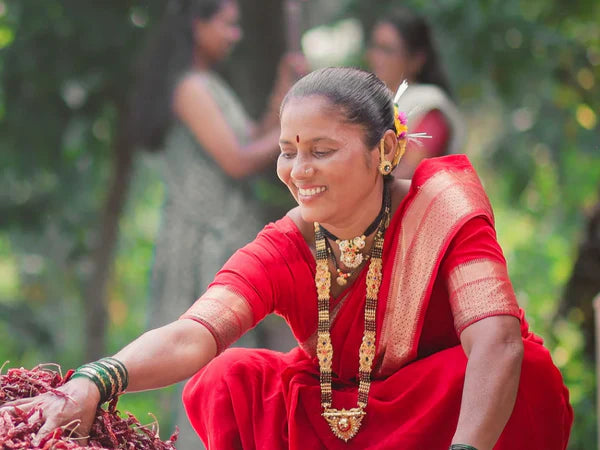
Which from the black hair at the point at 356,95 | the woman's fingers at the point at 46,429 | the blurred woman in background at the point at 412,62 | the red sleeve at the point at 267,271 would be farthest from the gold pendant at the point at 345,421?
the blurred woman in background at the point at 412,62

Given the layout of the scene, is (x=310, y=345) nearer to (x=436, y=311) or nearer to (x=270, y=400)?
(x=270, y=400)

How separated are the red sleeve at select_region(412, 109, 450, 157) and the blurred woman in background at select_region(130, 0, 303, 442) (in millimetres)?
964

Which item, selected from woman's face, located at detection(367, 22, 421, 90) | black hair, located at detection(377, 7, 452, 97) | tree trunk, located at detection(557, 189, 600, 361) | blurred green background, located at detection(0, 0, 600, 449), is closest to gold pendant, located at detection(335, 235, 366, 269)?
woman's face, located at detection(367, 22, 421, 90)

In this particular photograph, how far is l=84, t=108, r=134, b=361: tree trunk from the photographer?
7770mm

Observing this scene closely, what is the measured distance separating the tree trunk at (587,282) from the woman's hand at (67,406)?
394 cm

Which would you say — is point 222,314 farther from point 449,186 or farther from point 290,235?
point 449,186

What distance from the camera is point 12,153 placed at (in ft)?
24.2

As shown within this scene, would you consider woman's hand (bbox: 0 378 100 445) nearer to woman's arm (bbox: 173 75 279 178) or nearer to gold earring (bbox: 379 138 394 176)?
gold earring (bbox: 379 138 394 176)

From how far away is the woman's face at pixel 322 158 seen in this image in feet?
8.27

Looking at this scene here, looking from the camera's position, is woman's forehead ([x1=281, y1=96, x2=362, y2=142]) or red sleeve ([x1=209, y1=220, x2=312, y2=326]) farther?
red sleeve ([x1=209, y1=220, x2=312, y2=326])

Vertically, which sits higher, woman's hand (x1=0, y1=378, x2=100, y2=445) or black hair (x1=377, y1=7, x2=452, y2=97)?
black hair (x1=377, y1=7, x2=452, y2=97)

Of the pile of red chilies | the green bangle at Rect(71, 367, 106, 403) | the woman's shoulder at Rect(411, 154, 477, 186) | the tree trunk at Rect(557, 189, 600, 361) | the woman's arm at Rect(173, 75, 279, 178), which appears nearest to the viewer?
the pile of red chilies

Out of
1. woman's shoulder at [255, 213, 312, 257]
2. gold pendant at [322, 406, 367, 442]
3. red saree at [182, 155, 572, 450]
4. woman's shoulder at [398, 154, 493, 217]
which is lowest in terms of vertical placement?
gold pendant at [322, 406, 367, 442]

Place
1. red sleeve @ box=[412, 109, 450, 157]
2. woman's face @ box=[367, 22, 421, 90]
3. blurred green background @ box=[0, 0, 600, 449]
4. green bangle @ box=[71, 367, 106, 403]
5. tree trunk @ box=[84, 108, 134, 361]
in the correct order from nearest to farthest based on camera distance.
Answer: green bangle @ box=[71, 367, 106, 403] → red sleeve @ box=[412, 109, 450, 157] → woman's face @ box=[367, 22, 421, 90] → blurred green background @ box=[0, 0, 600, 449] → tree trunk @ box=[84, 108, 134, 361]
